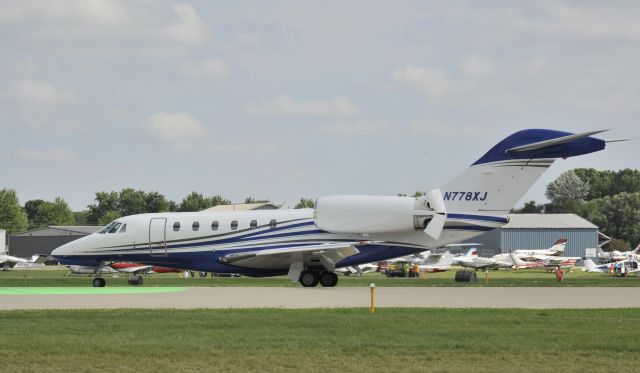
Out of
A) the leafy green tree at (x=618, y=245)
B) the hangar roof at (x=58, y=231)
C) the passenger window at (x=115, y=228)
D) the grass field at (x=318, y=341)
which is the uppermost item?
the hangar roof at (x=58, y=231)

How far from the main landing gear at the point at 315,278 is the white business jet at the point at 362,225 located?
0.04 metres

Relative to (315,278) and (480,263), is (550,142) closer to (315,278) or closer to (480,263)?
(315,278)

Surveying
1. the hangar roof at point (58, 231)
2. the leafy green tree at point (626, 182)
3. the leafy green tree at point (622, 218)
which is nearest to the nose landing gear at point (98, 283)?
the leafy green tree at point (622, 218)

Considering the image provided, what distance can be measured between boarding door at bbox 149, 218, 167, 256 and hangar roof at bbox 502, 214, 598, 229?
252 feet

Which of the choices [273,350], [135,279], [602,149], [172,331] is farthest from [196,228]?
[273,350]

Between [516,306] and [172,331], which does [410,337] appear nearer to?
[172,331]

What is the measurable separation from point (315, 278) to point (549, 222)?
267 feet

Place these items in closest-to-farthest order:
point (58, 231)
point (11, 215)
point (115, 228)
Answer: point (115, 228) → point (58, 231) → point (11, 215)

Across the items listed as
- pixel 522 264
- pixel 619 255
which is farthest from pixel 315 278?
A: pixel 619 255

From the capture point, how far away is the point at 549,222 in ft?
381

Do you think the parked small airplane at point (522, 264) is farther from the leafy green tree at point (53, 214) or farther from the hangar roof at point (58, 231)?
the leafy green tree at point (53, 214)

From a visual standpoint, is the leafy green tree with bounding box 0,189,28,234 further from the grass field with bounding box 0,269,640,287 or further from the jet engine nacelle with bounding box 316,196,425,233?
the jet engine nacelle with bounding box 316,196,425,233

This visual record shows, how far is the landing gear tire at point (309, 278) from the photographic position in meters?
39.5

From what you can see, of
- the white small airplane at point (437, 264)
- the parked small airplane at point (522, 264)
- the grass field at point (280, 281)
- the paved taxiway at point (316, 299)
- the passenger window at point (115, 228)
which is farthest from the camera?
the parked small airplane at point (522, 264)
